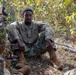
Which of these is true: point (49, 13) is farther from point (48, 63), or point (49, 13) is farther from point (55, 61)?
point (55, 61)

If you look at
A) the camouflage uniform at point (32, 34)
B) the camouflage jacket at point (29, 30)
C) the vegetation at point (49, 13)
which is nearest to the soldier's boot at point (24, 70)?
the camouflage uniform at point (32, 34)

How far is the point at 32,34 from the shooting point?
574cm

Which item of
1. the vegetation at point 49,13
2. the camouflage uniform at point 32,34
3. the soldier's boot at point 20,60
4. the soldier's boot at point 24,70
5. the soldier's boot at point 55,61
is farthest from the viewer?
the vegetation at point 49,13

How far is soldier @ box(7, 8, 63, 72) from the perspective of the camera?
17.1ft

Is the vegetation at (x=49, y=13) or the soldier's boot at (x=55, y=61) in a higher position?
the vegetation at (x=49, y=13)

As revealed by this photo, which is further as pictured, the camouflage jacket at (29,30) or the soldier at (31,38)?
the camouflage jacket at (29,30)

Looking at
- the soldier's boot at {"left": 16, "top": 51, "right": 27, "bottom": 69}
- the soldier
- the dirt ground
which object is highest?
the soldier

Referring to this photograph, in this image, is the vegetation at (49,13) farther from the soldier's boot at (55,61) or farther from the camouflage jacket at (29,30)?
the soldier's boot at (55,61)

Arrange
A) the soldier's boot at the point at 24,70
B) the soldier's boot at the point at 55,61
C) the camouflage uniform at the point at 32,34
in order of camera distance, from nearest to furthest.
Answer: the soldier's boot at the point at 24,70
the soldier's boot at the point at 55,61
the camouflage uniform at the point at 32,34

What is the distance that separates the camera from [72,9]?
7.06m

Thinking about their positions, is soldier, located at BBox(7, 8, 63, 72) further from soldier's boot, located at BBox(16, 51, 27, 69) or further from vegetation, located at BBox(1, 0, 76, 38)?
vegetation, located at BBox(1, 0, 76, 38)

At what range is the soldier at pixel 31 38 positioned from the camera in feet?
17.1

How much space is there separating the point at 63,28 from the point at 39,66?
2832 mm

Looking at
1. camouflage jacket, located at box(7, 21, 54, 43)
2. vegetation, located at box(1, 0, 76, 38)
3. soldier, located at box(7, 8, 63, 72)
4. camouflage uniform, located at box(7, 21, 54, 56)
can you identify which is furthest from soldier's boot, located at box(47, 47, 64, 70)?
vegetation, located at box(1, 0, 76, 38)
